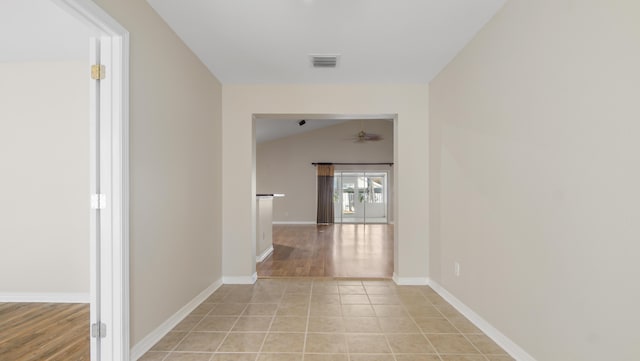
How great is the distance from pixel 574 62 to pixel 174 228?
287cm

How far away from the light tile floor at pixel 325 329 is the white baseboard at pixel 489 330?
0.05 meters

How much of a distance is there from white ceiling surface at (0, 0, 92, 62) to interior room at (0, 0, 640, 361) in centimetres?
14

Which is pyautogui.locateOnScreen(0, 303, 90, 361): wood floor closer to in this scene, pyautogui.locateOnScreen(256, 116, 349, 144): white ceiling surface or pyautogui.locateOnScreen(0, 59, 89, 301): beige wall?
pyautogui.locateOnScreen(0, 59, 89, 301): beige wall

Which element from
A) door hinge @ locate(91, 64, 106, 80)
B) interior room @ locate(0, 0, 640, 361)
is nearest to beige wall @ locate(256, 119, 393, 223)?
interior room @ locate(0, 0, 640, 361)

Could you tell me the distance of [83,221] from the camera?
3168 mm

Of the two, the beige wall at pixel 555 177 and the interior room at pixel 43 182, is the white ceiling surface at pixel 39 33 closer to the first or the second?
the interior room at pixel 43 182

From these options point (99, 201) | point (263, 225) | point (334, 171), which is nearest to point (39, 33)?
point (99, 201)

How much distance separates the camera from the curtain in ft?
35.7

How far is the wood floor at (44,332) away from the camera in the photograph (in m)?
2.14

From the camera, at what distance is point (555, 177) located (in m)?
1.78

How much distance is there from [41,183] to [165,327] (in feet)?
6.65

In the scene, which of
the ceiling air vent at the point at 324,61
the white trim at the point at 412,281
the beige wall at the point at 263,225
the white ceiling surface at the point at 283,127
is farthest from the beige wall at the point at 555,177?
the white ceiling surface at the point at 283,127

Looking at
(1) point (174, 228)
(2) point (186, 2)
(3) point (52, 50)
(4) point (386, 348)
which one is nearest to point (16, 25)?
(3) point (52, 50)

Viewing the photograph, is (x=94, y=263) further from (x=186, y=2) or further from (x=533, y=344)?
(x=533, y=344)
